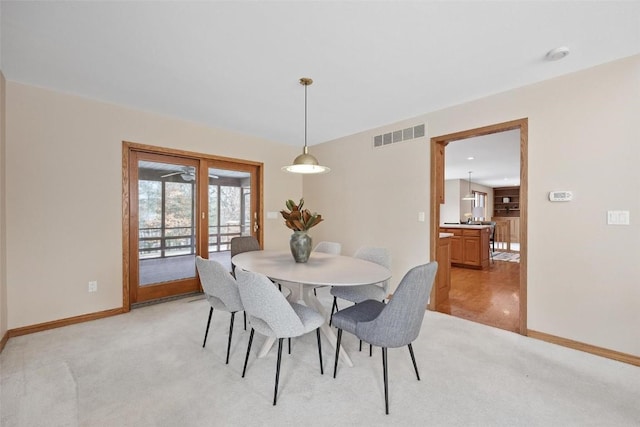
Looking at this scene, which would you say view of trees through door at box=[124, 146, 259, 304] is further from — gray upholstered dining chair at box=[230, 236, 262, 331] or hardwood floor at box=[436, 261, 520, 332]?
hardwood floor at box=[436, 261, 520, 332]

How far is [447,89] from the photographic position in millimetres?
2781

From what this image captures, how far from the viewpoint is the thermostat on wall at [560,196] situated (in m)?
2.44

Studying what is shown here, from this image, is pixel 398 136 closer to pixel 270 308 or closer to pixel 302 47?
pixel 302 47

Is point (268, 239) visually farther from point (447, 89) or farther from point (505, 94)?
point (505, 94)

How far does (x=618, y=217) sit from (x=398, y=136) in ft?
7.60

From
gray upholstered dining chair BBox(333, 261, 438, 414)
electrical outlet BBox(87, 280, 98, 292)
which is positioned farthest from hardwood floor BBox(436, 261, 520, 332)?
electrical outlet BBox(87, 280, 98, 292)

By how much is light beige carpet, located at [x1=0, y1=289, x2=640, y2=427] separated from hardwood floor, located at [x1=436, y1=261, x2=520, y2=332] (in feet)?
1.43

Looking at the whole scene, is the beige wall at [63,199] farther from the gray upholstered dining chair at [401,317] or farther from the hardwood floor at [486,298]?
the hardwood floor at [486,298]

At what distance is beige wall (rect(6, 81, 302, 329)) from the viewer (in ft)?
8.72

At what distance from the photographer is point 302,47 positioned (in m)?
2.08

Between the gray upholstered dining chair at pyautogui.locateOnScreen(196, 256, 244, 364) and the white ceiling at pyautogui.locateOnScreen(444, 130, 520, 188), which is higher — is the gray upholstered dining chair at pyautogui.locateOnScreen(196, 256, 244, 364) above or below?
below

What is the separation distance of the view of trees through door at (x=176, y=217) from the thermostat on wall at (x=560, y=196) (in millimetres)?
3922

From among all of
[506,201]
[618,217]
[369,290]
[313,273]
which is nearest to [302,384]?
[313,273]

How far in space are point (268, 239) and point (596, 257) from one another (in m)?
4.03
